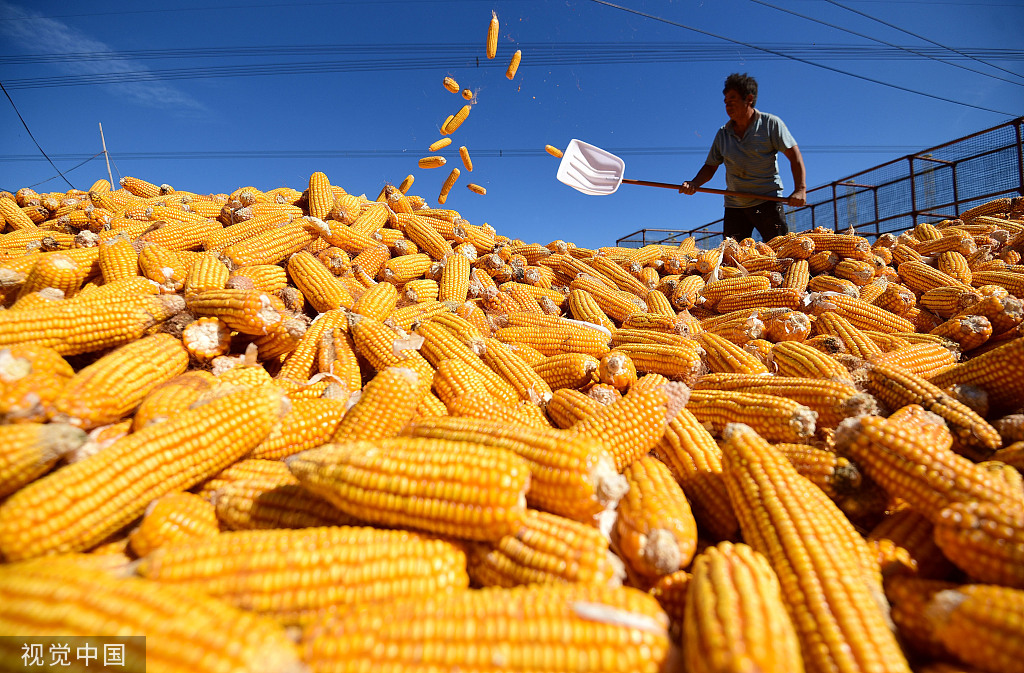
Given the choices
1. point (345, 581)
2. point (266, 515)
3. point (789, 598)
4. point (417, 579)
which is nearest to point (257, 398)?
point (266, 515)

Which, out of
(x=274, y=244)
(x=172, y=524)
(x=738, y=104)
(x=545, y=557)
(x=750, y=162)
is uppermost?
(x=738, y=104)

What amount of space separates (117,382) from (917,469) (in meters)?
3.82

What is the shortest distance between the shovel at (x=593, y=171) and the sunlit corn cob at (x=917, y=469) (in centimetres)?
780

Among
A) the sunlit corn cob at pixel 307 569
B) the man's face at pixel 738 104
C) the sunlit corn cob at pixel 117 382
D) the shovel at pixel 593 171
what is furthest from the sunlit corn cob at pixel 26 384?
the man's face at pixel 738 104

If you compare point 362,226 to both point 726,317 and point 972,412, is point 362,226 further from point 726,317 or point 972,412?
point 972,412

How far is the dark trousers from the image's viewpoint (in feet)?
30.1

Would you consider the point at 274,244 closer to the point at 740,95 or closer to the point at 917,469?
the point at 917,469

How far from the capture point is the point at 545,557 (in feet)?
5.01

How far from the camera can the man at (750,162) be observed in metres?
8.42

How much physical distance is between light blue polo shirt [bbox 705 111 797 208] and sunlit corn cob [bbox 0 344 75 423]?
10.3 metres

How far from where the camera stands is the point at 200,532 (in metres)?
1.74

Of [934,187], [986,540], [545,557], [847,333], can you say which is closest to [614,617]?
[545,557]

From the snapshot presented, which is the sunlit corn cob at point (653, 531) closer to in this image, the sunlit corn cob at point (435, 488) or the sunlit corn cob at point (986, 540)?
the sunlit corn cob at point (435, 488)

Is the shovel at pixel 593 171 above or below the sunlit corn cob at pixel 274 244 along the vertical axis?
above
